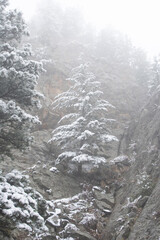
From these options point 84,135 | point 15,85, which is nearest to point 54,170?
point 84,135

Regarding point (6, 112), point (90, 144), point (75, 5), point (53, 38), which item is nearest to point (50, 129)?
point (90, 144)

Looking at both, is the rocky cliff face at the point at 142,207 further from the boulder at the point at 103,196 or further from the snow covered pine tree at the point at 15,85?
the snow covered pine tree at the point at 15,85

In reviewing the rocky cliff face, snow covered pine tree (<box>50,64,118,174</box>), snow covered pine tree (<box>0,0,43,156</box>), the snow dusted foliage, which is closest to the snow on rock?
snow covered pine tree (<box>50,64,118,174</box>)

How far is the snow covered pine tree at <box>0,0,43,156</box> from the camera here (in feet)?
30.1

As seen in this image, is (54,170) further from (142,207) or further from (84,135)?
(142,207)

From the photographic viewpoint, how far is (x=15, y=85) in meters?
9.83

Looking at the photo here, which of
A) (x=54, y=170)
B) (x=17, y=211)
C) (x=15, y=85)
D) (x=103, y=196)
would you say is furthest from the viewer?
(x=54, y=170)

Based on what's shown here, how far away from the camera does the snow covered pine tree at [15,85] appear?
9.17 metres

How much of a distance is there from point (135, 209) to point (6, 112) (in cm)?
744

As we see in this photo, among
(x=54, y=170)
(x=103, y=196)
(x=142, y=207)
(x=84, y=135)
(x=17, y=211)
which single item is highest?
(x=84, y=135)

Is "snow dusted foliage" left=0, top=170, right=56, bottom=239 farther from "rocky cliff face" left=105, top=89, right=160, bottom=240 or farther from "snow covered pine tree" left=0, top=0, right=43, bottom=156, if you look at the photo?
"rocky cliff face" left=105, top=89, right=160, bottom=240

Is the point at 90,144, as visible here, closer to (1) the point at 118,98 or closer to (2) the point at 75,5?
(1) the point at 118,98

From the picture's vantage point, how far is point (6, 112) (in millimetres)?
8984

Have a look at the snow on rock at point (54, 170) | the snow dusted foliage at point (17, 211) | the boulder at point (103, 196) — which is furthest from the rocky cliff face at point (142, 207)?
the snow on rock at point (54, 170)
